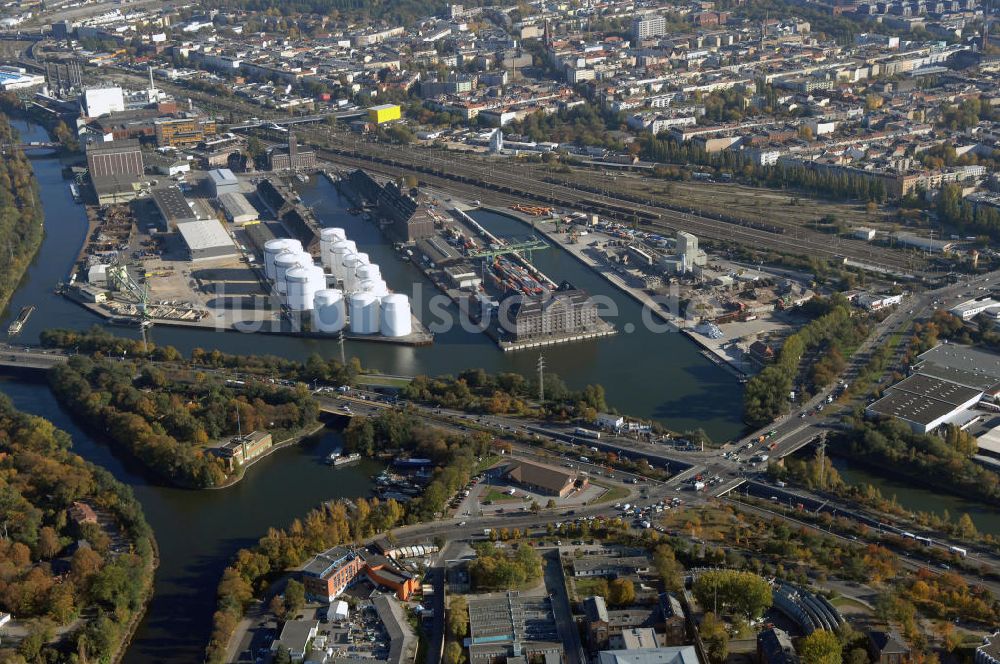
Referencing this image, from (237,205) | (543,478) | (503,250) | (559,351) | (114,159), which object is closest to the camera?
(543,478)

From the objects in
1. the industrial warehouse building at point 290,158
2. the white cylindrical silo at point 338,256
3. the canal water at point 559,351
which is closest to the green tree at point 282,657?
the canal water at point 559,351

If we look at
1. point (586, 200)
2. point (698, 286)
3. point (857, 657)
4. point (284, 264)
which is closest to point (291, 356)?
point (284, 264)

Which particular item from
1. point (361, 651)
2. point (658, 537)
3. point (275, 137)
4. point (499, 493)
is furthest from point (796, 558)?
point (275, 137)

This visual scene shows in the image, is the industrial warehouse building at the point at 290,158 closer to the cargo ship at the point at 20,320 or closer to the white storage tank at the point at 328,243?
the white storage tank at the point at 328,243

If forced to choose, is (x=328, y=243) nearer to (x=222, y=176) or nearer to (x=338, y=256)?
(x=338, y=256)

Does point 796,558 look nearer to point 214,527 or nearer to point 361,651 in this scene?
point 361,651
